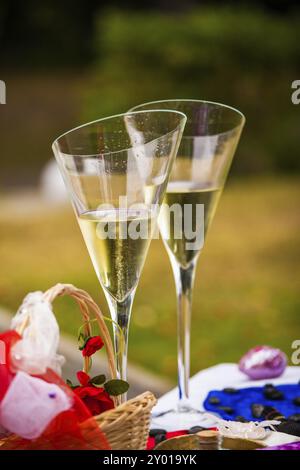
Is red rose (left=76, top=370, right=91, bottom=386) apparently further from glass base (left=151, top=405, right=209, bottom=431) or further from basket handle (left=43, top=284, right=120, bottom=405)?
glass base (left=151, top=405, right=209, bottom=431)

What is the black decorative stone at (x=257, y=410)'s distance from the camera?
5.37ft

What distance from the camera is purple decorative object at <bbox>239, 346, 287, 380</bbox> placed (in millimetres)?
1929

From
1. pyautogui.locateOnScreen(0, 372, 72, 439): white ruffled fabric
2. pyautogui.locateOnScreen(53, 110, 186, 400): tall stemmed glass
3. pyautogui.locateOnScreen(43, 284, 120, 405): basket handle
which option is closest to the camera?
pyautogui.locateOnScreen(0, 372, 72, 439): white ruffled fabric

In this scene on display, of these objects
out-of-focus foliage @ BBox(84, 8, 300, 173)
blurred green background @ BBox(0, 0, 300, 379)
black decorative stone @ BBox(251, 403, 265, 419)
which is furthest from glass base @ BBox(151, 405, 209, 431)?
out-of-focus foliage @ BBox(84, 8, 300, 173)

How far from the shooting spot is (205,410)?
1.73m

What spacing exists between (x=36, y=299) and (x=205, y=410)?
2.48ft

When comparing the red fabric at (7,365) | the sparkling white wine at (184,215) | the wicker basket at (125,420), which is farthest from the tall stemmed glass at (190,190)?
the red fabric at (7,365)

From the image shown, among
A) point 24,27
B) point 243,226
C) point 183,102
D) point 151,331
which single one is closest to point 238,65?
point 243,226

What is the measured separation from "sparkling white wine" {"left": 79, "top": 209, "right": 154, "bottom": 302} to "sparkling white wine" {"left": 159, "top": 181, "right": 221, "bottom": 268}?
1.05ft

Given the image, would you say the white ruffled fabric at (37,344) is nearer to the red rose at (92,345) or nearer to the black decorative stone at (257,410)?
the red rose at (92,345)

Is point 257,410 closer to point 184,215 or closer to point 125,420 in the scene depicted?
point 184,215

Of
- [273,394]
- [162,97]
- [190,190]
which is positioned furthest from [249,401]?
[162,97]

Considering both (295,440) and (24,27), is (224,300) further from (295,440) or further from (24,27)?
(24,27)

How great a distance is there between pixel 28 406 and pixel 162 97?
8912 mm
